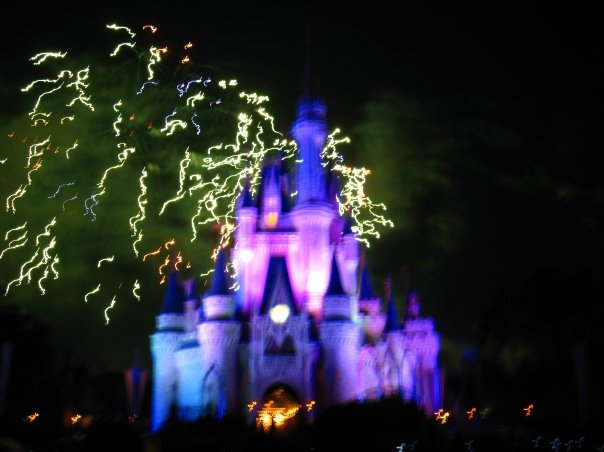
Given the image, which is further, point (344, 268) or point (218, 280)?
point (344, 268)

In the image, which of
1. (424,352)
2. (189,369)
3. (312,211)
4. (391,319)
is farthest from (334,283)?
(189,369)

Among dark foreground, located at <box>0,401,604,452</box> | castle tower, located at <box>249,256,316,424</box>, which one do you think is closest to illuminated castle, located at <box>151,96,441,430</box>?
castle tower, located at <box>249,256,316,424</box>

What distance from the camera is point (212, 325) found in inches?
1681

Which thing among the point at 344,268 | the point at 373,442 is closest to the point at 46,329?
the point at 344,268

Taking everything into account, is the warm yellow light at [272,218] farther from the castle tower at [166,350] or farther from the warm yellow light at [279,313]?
the castle tower at [166,350]

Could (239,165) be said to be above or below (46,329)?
above

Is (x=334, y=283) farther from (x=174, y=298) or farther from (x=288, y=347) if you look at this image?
(x=174, y=298)

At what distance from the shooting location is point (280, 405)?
142 ft

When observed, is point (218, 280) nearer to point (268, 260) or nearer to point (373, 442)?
point (268, 260)

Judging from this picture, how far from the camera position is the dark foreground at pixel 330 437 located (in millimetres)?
12281

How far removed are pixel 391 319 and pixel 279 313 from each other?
7.31 meters

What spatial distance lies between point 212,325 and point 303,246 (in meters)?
8.13

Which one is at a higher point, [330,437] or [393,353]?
[393,353]

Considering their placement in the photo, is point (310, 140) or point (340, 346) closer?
point (340, 346)
